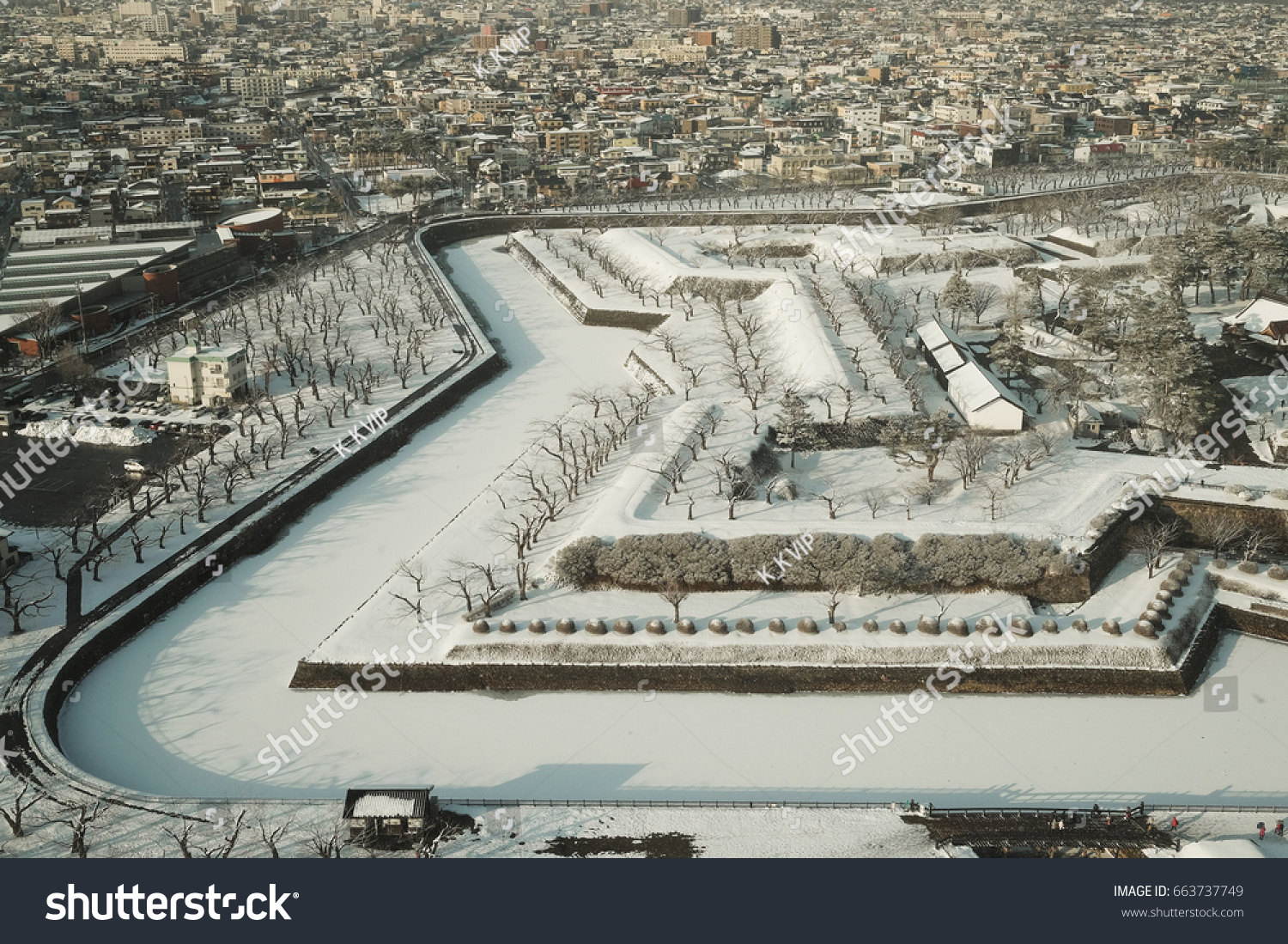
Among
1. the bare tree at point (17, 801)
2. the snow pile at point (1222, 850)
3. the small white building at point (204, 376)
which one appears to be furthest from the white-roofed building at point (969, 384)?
the bare tree at point (17, 801)

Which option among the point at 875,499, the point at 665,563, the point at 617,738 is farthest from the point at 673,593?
the point at 875,499

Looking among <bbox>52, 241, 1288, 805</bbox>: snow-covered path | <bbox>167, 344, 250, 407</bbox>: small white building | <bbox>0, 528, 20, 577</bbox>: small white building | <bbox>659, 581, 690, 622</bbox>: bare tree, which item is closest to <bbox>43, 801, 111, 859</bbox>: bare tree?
<bbox>52, 241, 1288, 805</bbox>: snow-covered path

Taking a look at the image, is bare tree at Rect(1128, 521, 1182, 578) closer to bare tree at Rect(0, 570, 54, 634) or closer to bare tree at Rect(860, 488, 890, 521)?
bare tree at Rect(860, 488, 890, 521)

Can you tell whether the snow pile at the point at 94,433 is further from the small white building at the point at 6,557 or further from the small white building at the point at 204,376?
the small white building at the point at 6,557

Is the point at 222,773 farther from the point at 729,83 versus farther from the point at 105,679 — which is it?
the point at 729,83

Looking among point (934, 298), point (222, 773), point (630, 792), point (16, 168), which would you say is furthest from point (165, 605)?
point (16, 168)

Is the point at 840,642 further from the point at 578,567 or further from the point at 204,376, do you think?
the point at 204,376
